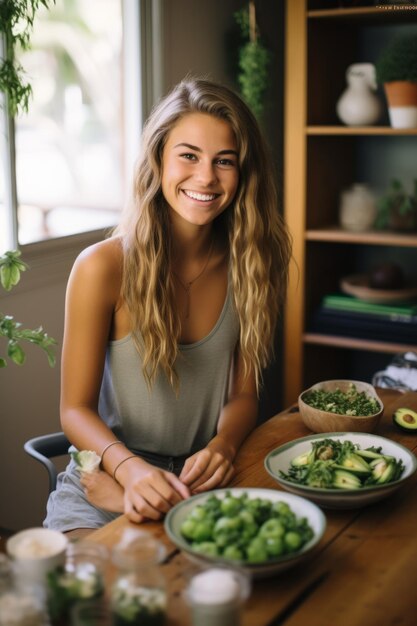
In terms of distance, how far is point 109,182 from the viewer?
3135 millimetres

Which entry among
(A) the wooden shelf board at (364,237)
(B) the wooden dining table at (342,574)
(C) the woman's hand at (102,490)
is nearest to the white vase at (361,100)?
(A) the wooden shelf board at (364,237)

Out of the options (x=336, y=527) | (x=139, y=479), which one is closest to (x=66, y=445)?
(x=139, y=479)

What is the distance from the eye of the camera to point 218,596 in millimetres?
1077

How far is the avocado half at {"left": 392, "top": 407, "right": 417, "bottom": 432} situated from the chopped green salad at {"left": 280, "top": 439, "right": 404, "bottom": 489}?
0.91 ft

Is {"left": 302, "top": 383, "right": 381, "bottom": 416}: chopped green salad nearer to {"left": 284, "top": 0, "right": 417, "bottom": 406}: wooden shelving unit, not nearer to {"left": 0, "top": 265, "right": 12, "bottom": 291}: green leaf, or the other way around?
{"left": 0, "top": 265, "right": 12, "bottom": 291}: green leaf

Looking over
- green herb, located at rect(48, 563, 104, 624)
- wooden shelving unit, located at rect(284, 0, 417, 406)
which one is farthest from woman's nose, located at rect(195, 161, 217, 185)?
wooden shelving unit, located at rect(284, 0, 417, 406)

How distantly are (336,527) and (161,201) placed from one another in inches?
35.4

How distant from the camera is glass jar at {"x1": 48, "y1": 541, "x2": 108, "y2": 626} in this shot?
1.14 m

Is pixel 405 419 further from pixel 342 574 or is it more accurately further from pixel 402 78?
pixel 402 78

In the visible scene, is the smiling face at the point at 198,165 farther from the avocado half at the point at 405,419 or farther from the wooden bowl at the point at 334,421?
the avocado half at the point at 405,419

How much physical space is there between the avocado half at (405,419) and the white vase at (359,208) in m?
1.56

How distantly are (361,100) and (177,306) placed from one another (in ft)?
5.31

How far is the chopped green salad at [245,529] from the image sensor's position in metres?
1.29

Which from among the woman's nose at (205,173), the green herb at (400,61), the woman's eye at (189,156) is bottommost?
the woman's nose at (205,173)
